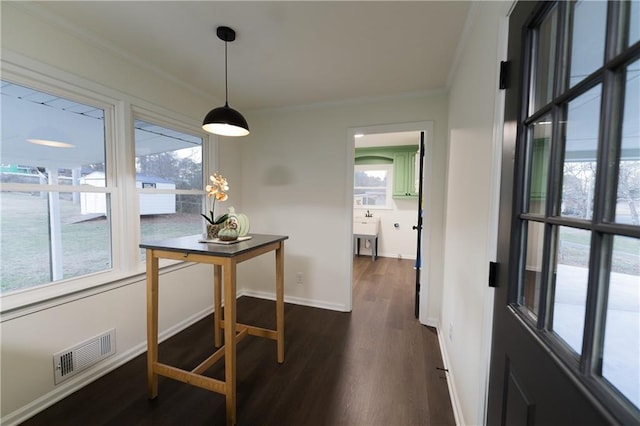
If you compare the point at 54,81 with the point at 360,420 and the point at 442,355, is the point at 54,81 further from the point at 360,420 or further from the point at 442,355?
the point at 442,355

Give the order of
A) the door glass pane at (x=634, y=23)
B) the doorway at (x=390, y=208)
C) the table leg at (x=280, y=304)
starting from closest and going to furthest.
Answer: the door glass pane at (x=634, y=23), the table leg at (x=280, y=304), the doorway at (x=390, y=208)

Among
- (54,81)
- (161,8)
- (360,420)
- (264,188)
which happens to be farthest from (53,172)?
(360,420)

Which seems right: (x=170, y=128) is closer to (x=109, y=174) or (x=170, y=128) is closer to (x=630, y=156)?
(x=109, y=174)

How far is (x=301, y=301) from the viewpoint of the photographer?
3.25 metres

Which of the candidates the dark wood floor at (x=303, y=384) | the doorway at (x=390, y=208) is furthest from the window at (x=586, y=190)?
the doorway at (x=390, y=208)

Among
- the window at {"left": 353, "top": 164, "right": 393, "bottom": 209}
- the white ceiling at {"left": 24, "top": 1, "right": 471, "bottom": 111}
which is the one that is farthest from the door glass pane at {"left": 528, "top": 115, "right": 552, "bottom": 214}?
the window at {"left": 353, "top": 164, "right": 393, "bottom": 209}

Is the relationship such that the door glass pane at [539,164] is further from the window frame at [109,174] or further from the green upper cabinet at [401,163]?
the green upper cabinet at [401,163]

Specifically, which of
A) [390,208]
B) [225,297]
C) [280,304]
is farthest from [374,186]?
[225,297]

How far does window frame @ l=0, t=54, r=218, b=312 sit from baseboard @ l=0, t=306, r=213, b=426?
562 millimetres

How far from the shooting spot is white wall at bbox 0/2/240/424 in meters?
1.50

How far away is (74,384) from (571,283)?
9.08 feet

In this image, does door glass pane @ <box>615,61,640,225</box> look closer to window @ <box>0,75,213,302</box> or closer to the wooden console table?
the wooden console table

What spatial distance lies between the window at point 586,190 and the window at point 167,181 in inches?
107

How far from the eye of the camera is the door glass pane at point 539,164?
79 cm
